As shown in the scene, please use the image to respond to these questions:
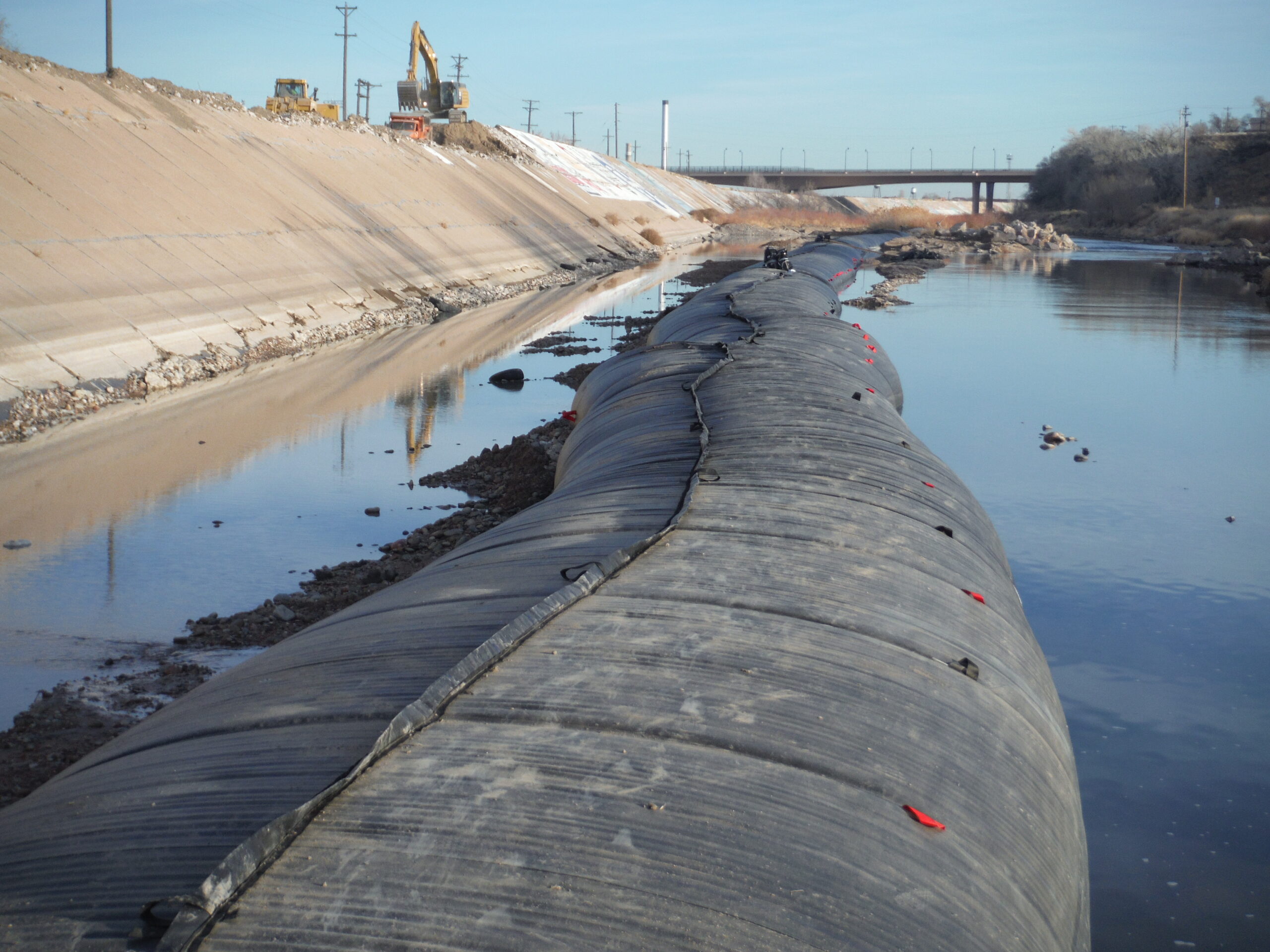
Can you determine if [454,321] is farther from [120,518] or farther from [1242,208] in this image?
[1242,208]

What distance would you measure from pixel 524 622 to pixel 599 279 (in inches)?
1287

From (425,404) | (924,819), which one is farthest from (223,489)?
(924,819)

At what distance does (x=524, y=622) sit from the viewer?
341 centimetres

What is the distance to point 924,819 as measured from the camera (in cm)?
271

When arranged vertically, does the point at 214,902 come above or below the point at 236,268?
below

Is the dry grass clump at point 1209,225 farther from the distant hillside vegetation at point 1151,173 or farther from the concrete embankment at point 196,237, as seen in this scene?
the concrete embankment at point 196,237

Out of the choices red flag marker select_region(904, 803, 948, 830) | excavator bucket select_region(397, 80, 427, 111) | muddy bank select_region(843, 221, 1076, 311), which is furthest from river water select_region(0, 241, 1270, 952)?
excavator bucket select_region(397, 80, 427, 111)

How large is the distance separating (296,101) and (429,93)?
11468 millimetres

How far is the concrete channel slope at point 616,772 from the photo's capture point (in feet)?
7.30

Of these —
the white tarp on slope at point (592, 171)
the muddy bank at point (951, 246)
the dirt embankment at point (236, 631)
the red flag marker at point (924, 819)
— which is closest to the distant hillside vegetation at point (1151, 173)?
the muddy bank at point (951, 246)

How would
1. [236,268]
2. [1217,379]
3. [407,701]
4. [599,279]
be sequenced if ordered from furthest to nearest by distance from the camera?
[599,279] → [236,268] → [1217,379] → [407,701]

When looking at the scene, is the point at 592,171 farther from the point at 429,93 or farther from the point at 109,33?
the point at 109,33

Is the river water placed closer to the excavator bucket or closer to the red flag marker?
the red flag marker

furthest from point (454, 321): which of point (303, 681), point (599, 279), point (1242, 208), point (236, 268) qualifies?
point (1242, 208)
